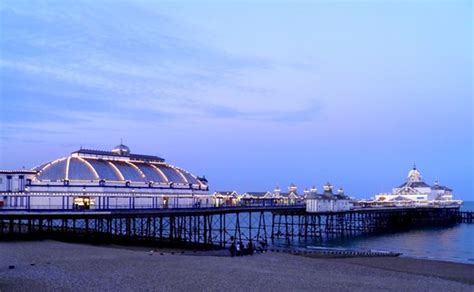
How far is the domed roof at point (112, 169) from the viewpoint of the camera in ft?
137

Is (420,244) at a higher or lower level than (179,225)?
lower

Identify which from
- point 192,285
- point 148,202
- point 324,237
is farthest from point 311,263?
point 324,237

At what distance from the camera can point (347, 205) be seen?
2648 inches

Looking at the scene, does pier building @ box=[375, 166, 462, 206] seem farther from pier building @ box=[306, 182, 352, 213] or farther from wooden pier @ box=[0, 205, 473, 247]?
pier building @ box=[306, 182, 352, 213]

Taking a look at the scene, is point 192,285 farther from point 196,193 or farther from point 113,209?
point 196,193

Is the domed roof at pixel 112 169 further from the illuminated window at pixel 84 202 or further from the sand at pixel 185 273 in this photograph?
the sand at pixel 185 273

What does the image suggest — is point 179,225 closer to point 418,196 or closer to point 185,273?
point 185,273

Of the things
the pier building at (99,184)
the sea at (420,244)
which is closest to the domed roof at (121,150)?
the pier building at (99,184)

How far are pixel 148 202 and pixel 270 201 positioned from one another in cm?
2656

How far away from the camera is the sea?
43547 mm

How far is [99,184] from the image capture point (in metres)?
41.9

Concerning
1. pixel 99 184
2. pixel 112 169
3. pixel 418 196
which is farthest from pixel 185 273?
pixel 418 196

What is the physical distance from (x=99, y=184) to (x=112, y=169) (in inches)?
133

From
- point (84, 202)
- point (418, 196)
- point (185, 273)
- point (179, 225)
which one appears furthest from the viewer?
point (418, 196)
